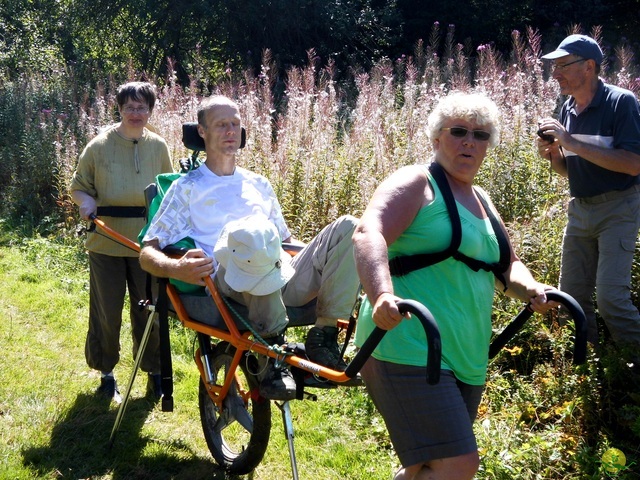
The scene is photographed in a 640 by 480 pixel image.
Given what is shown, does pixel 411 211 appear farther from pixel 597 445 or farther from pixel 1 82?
pixel 1 82

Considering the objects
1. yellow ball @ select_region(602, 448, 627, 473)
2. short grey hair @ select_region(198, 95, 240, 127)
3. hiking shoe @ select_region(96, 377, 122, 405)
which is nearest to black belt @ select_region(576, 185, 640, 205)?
yellow ball @ select_region(602, 448, 627, 473)

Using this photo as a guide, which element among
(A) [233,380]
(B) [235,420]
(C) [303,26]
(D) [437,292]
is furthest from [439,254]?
(C) [303,26]

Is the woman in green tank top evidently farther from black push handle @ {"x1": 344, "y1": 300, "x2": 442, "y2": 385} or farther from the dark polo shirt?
the dark polo shirt

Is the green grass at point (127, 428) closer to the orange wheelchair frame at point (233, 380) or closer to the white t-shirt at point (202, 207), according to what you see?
the orange wheelchair frame at point (233, 380)

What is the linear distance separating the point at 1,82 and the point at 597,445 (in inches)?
632

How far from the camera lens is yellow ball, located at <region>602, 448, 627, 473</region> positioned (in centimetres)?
386

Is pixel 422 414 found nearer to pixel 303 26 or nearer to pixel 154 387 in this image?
pixel 154 387

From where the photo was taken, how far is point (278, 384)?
3699mm

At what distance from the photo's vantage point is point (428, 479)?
2799 millimetres

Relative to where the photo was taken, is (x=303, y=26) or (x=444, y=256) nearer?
(x=444, y=256)

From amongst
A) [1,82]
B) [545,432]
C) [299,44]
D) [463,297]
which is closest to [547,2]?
[299,44]

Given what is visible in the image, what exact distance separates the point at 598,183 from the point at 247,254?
249cm

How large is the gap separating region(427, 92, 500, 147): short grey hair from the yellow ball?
1817 mm

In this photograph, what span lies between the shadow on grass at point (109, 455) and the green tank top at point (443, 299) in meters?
2.06
